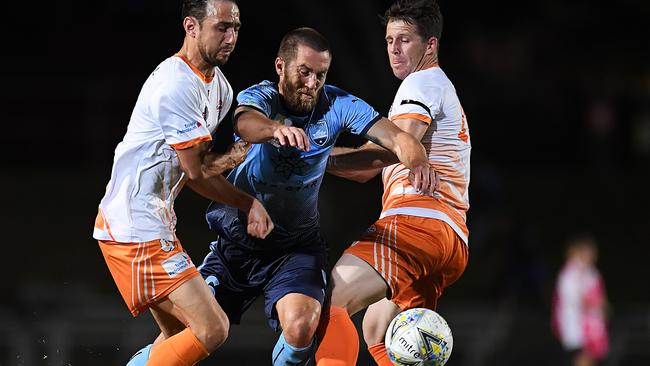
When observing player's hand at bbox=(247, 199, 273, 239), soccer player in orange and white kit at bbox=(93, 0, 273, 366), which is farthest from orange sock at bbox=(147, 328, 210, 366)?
player's hand at bbox=(247, 199, 273, 239)

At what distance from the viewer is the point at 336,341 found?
5094mm

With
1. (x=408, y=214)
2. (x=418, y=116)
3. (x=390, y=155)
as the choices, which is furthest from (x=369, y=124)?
(x=408, y=214)

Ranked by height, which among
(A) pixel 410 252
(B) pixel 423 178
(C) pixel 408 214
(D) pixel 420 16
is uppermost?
(D) pixel 420 16

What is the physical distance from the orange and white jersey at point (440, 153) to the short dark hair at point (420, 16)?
0.20 m

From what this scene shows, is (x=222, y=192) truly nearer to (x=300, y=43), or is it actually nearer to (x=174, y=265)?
(x=174, y=265)

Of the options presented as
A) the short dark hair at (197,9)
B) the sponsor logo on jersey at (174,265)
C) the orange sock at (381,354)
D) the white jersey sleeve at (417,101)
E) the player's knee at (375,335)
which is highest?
the short dark hair at (197,9)

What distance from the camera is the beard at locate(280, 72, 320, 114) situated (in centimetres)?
502

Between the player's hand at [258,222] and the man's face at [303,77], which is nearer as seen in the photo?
the player's hand at [258,222]

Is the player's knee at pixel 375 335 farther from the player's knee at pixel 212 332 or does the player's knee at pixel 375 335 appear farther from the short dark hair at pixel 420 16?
the short dark hair at pixel 420 16

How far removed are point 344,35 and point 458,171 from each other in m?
8.90

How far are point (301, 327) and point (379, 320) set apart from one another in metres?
0.71

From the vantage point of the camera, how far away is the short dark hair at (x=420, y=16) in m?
5.37

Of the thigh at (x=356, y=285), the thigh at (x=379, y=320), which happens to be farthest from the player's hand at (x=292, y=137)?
the thigh at (x=379, y=320)

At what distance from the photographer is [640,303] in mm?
13977
